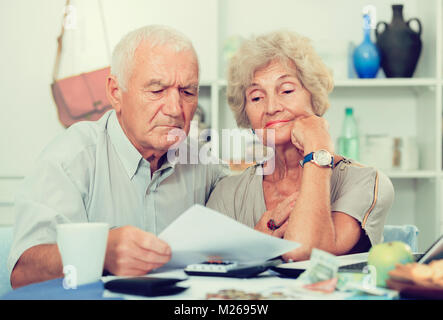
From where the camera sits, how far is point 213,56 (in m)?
3.17

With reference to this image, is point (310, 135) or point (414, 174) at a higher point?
point (310, 135)

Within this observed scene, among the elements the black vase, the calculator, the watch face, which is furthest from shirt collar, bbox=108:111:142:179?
the black vase

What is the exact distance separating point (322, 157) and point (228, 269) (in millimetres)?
577

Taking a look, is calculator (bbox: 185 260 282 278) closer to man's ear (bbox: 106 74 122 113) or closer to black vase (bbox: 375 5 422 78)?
man's ear (bbox: 106 74 122 113)

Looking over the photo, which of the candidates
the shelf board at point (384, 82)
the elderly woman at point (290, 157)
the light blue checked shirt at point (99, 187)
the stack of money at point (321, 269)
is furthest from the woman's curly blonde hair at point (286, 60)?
the shelf board at point (384, 82)

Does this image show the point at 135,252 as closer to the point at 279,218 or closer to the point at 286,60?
the point at 279,218

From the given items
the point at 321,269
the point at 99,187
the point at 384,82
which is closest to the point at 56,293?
the point at 321,269

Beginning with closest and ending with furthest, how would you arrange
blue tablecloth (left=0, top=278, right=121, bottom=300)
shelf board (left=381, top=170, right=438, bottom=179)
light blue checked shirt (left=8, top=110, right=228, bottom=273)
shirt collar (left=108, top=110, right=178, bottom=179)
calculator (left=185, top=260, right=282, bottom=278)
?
blue tablecloth (left=0, top=278, right=121, bottom=300) → calculator (left=185, top=260, right=282, bottom=278) → light blue checked shirt (left=8, top=110, right=228, bottom=273) → shirt collar (left=108, top=110, right=178, bottom=179) → shelf board (left=381, top=170, right=438, bottom=179)

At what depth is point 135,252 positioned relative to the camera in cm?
92

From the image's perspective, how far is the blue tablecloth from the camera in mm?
767

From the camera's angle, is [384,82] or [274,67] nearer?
[274,67]

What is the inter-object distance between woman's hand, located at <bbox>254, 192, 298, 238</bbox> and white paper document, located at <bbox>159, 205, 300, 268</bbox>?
37 cm

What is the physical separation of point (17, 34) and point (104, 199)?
2278 mm

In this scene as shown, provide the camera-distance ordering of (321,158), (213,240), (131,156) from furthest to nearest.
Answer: (131,156)
(321,158)
(213,240)
